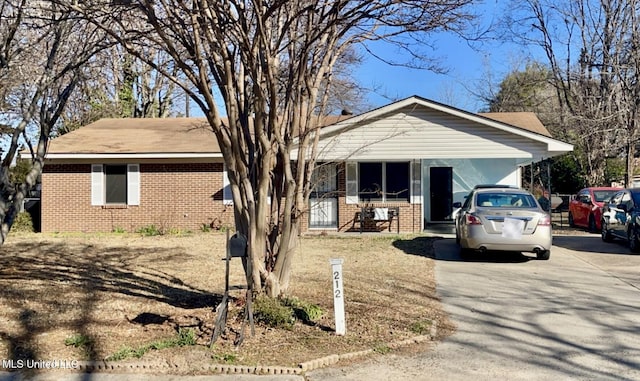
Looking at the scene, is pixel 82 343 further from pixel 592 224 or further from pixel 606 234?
pixel 592 224

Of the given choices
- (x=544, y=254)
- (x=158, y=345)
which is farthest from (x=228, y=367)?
(x=544, y=254)

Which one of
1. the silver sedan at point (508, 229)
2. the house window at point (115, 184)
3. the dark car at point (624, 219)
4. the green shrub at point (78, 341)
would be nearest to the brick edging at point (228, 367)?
the green shrub at point (78, 341)

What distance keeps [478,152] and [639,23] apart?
868 centimetres

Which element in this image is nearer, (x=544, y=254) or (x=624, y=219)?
(x=544, y=254)

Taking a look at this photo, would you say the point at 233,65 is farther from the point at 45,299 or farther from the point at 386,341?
the point at 45,299

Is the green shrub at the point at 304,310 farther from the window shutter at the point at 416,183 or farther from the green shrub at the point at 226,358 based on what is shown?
the window shutter at the point at 416,183

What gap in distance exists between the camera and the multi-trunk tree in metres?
6.08

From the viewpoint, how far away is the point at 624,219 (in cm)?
1319

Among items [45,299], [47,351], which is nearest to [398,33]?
[47,351]

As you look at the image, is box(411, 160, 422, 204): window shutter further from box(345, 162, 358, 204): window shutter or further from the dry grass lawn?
the dry grass lawn

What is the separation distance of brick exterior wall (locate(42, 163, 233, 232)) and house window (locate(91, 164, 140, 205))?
0.17 m

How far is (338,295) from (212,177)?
43.5ft

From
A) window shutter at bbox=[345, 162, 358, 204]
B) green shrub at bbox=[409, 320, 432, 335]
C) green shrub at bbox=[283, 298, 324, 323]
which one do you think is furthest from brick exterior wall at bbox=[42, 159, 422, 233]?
green shrub at bbox=[409, 320, 432, 335]

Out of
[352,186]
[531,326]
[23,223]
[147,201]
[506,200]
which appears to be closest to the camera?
[531,326]
